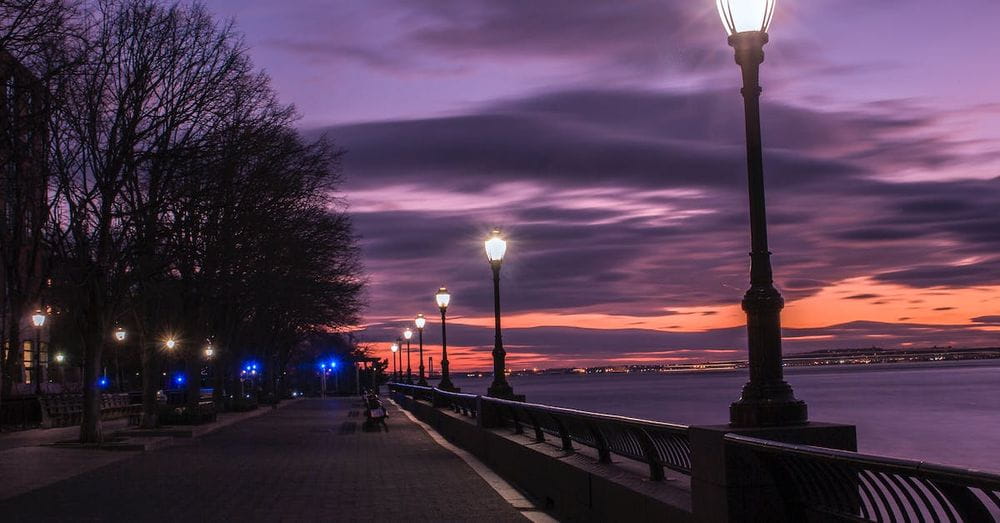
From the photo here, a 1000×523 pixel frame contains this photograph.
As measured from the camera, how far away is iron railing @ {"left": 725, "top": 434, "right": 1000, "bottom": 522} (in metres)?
5.11

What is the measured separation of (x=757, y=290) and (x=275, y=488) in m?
10.9

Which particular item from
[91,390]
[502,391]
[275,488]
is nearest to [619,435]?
[275,488]

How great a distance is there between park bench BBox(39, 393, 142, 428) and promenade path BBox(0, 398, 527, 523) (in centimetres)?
1471

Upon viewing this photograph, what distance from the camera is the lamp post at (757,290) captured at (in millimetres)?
8016

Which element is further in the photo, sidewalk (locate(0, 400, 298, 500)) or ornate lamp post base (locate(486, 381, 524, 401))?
ornate lamp post base (locate(486, 381, 524, 401))

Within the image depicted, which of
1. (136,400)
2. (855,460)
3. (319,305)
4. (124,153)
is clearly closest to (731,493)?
(855,460)

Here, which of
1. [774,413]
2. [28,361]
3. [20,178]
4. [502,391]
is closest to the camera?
[774,413]

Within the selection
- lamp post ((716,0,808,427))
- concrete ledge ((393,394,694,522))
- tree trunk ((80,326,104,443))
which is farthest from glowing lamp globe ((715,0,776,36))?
tree trunk ((80,326,104,443))

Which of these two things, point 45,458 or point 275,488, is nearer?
point 275,488

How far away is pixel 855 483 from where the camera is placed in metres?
6.55

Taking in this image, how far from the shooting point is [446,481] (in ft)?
59.1

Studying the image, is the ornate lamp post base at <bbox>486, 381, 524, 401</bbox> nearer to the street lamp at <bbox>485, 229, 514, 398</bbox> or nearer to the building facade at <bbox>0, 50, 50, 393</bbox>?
the street lamp at <bbox>485, 229, 514, 398</bbox>

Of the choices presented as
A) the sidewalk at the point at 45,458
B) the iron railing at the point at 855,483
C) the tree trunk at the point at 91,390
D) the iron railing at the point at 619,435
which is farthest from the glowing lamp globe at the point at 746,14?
the tree trunk at the point at 91,390

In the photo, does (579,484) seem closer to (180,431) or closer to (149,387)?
(180,431)
